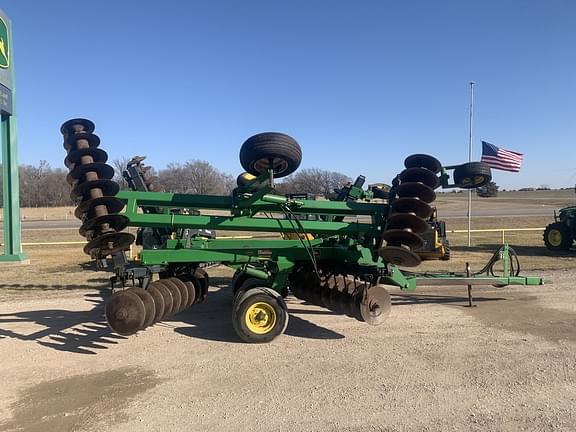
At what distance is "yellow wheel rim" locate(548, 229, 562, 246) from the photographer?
16031 millimetres

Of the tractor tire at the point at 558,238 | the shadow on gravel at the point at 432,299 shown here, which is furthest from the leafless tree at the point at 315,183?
the tractor tire at the point at 558,238

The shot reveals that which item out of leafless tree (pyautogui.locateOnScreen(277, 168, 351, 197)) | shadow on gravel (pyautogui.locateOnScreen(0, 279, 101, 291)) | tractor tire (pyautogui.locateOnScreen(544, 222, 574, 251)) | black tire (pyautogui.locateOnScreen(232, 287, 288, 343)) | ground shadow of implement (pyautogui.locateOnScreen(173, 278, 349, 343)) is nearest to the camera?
black tire (pyautogui.locateOnScreen(232, 287, 288, 343))

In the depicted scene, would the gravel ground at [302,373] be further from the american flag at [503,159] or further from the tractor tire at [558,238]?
the tractor tire at [558,238]

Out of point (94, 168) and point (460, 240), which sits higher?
point (94, 168)

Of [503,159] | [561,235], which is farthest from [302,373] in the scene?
[561,235]

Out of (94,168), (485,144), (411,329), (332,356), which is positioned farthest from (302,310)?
(485,144)

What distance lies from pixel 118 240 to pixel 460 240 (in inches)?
651

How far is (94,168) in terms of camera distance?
17.2 feet

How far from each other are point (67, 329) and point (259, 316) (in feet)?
8.85

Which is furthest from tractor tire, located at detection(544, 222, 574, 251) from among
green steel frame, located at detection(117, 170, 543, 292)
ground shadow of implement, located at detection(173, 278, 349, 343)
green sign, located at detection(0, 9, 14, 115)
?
green sign, located at detection(0, 9, 14, 115)

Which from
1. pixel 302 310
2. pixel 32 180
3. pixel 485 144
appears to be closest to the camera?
pixel 302 310

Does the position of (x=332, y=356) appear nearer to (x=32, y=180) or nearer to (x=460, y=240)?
(x=460, y=240)

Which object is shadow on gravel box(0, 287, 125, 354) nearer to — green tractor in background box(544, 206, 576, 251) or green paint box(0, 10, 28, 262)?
green paint box(0, 10, 28, 262)

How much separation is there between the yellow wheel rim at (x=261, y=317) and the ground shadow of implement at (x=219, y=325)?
0.95ft
